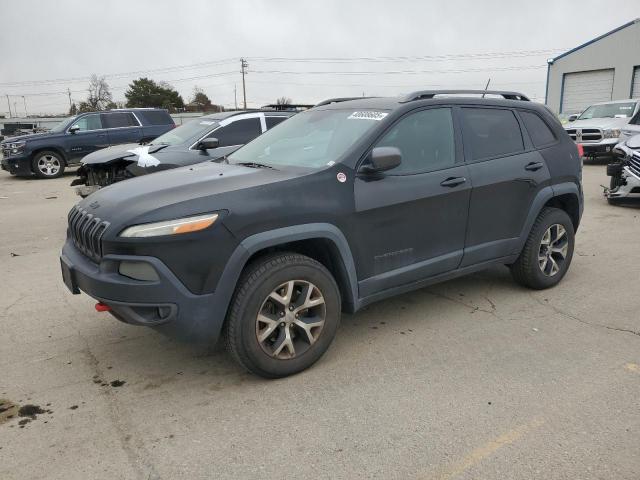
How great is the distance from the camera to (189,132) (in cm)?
836

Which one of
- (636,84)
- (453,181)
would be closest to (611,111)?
(636,84)

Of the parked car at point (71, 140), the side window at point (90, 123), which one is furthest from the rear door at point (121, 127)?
the side window at point (90, 123)

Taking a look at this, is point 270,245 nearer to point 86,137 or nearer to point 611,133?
point 86,137

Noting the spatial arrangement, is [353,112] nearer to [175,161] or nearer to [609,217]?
[175,161]

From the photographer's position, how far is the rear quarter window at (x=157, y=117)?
15266 millimetres

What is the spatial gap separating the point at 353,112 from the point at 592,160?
16.0 metres

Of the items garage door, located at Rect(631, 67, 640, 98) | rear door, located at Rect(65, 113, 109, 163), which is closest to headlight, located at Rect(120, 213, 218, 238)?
rear door, located at Rect(65, 113, 109, 163)

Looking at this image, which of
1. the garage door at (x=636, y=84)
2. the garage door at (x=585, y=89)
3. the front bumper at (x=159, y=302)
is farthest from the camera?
the garage door at (x=585, y=89)

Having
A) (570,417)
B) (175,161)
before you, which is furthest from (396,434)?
(175,161)

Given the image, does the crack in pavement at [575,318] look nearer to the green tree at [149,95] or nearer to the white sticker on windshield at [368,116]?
the white sticker on windshield at [368,116]

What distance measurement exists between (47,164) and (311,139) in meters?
13.4

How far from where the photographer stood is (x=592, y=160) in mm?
17297

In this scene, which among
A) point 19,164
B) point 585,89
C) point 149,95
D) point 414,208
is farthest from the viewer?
point 149,95

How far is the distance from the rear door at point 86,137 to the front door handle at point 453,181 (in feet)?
43.0
